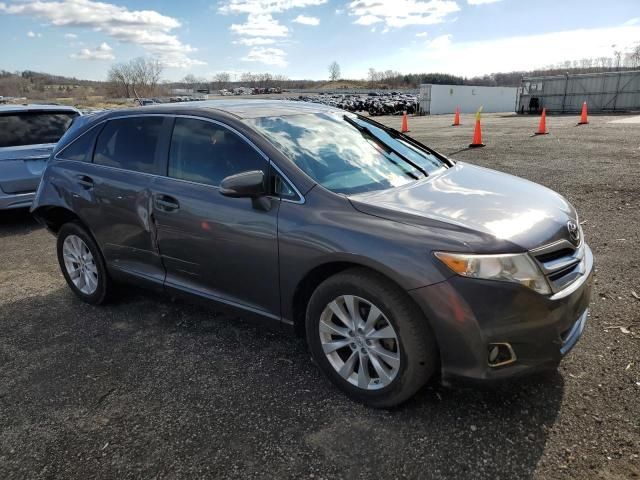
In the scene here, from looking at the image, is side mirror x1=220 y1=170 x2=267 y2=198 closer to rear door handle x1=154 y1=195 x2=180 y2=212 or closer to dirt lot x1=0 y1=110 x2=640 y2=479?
rear door handle x1=154 y1=195 x2=180 y2=212

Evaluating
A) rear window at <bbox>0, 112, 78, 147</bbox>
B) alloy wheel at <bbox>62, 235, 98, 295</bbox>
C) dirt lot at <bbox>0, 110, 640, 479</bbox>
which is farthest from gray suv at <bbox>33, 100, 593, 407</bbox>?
rear window at <bbox>0, 112, 78, 147</bbox>

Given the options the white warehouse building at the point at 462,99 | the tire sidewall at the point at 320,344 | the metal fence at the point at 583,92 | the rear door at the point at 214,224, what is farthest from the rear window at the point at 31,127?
the white warehouse building at the point at 462,99

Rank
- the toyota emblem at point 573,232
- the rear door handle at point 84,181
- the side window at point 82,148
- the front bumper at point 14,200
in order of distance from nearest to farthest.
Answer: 1. the toyota emblem at point 573,232
2. the rear door handle at point 84,181
3. the side window at point 82,148
4. the front bumper at point 14,200

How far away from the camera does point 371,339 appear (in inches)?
105

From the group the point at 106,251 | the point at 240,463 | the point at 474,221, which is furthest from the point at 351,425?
the point at 106,251

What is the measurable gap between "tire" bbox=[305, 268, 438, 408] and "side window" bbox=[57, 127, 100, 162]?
2.63 meters

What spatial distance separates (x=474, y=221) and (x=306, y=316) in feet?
3.62

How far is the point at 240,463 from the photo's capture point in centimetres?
242

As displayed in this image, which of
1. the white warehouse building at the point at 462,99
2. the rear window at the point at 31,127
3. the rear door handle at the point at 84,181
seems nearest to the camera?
the rear door handle at the point at 84,181

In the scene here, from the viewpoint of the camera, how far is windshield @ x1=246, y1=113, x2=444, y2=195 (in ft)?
9.97

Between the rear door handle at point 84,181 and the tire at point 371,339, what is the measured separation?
238 centimetres

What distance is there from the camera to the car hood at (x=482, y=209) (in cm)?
246

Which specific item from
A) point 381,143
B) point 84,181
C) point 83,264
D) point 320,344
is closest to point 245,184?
point 320,344

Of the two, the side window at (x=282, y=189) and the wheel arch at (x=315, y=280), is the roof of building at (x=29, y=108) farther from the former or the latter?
the wheel arch at (x=315, y=280)
